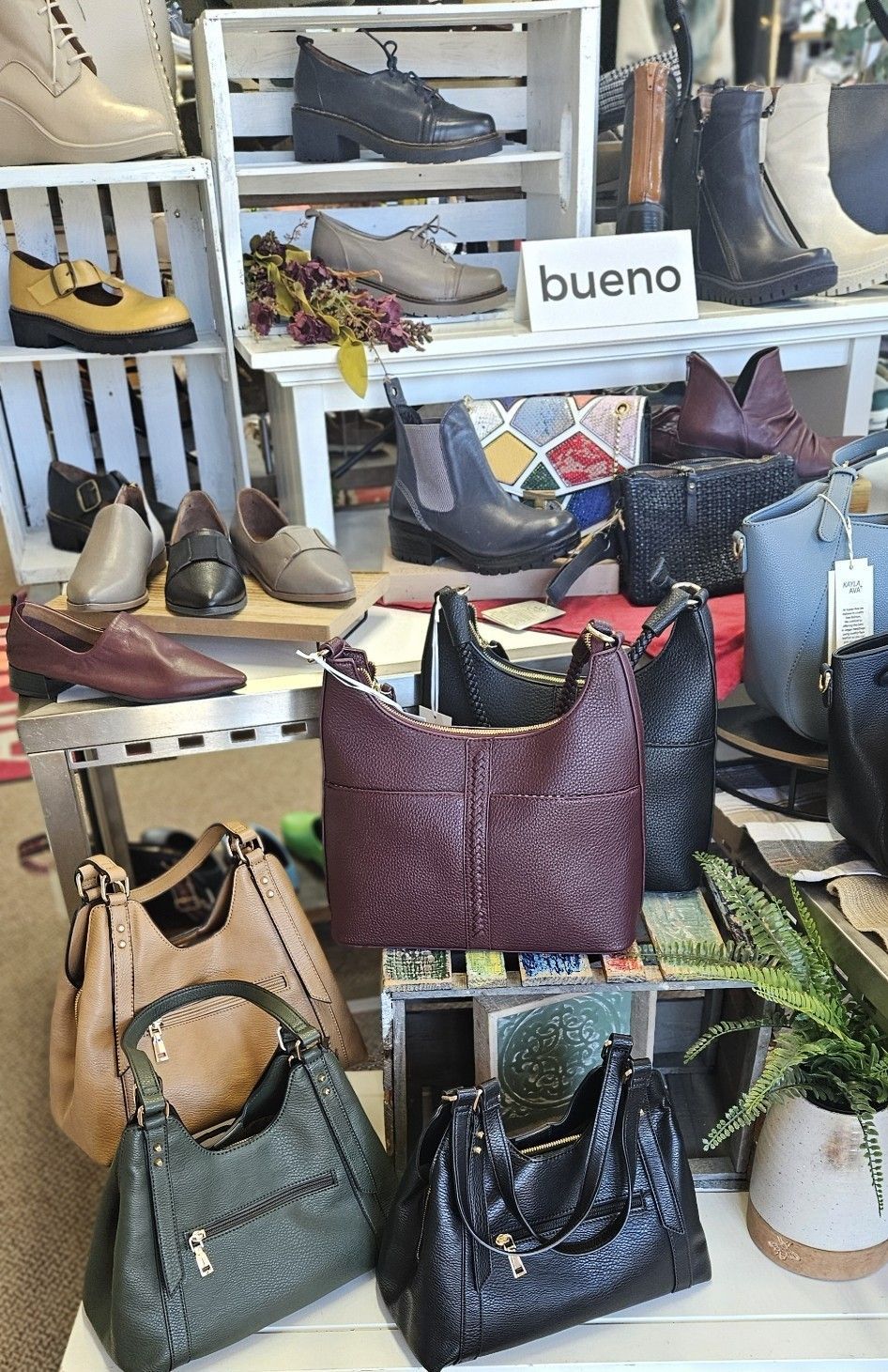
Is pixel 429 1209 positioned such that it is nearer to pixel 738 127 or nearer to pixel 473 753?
pixel 473 753

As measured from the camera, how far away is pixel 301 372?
1581 mm

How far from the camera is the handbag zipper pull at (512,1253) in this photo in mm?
1036

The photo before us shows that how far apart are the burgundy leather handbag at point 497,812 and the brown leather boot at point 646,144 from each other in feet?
3.19

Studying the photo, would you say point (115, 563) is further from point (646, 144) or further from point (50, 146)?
point (646, 144)

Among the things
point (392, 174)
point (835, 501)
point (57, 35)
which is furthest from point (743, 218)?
point (57, 35)

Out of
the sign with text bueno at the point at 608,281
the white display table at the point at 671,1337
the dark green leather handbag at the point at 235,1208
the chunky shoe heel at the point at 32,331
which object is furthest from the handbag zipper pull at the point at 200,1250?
the chunky shoe heel at the point at 32,331

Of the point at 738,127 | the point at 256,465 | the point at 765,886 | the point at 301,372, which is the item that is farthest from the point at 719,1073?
the point at 256,465

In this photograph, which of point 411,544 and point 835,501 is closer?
point 835,501

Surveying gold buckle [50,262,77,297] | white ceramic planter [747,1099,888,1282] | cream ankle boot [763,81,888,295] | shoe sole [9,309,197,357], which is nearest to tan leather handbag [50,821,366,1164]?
white ceramic planter [747,1099,888,1282]

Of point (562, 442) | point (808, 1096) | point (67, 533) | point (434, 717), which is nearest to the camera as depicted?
point (808, 1096)

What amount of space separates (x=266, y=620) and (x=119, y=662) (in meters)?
0.18

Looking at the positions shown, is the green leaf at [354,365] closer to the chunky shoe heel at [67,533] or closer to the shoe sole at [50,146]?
the shoe sole at [50,146]

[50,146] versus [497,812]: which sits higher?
[50,146]

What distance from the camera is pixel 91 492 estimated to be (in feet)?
5.89
